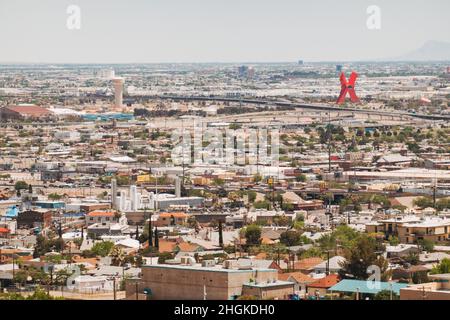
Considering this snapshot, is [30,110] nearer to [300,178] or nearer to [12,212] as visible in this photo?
[300,178]

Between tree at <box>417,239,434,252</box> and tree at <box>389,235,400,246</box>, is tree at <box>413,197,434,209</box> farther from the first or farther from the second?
tree at <box>417,239,434,252</box>

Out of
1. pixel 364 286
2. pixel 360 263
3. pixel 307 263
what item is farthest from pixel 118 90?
pixel 364 286

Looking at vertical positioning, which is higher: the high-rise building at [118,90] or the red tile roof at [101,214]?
the red tile roof at [101,214]

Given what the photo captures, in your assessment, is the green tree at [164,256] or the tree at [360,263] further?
the green tree at [164,256]

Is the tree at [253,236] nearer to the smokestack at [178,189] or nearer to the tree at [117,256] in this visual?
the tree at [117,256]

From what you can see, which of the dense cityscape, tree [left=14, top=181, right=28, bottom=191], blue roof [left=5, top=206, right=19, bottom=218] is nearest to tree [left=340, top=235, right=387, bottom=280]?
the dense cityscape

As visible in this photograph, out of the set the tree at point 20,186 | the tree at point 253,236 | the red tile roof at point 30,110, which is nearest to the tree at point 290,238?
the tree at point 253,236

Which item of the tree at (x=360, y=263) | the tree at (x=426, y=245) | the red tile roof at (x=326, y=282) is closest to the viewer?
the red tile roof at (x=326, y=282)
